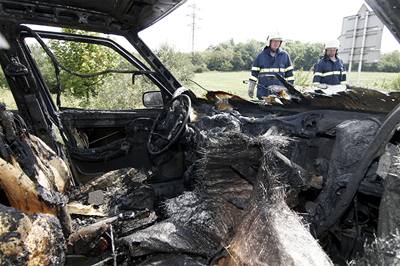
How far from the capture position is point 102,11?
3.37 metres

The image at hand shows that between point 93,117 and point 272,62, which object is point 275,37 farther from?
point 93,117

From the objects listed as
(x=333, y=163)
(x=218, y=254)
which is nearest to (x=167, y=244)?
(x=218, y=254)

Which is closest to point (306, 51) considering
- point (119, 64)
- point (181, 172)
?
point (119, 64)

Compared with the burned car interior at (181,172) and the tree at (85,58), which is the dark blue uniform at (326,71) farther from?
the tree at (85,58)

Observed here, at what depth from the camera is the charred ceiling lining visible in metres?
2.84

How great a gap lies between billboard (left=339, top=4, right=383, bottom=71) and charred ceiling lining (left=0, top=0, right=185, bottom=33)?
742 centimetres

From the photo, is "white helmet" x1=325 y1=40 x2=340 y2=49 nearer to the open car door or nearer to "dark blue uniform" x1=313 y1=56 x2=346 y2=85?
"dark blue uniform" x1=313 y1=56 x2=346 y2=85

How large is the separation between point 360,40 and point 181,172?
28.1 ft

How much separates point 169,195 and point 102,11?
1706 millimetres

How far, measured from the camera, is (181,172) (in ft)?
11.1

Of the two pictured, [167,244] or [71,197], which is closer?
[167,244]

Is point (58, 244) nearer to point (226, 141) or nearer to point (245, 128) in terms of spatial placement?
point (226, 141)

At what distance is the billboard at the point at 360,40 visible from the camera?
953 cm

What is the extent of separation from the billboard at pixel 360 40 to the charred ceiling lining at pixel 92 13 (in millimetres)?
7424
